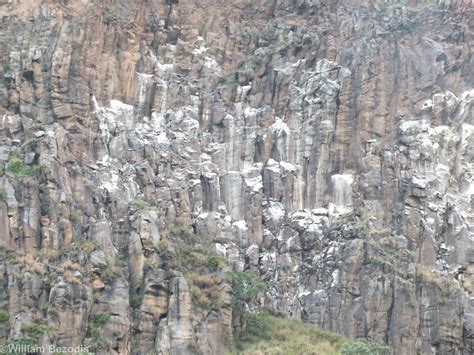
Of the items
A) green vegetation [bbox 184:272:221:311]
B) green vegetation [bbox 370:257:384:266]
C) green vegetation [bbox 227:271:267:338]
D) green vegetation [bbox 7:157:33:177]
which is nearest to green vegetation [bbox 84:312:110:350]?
green vegetation [bbox 184:272:221:311]

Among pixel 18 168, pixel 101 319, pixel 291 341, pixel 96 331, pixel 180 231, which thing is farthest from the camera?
pixel 180 231

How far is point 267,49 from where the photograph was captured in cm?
7200

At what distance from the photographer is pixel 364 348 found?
55.5 m

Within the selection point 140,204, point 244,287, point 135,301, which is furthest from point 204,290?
point 140,204

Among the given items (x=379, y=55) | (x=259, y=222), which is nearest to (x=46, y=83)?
(x=259, y=222)

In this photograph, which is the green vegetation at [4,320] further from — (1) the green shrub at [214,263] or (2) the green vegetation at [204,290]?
(1) the green shrub at [214,263]

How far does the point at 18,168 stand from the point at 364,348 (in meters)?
21.3

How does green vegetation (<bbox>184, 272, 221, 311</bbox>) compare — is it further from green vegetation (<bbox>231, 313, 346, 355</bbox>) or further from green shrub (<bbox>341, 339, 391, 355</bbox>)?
green shrub (<bbox>341, 339, 391, 355</bbox>)

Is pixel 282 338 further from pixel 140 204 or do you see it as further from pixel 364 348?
pixel 140 204

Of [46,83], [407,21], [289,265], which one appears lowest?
[289,265]

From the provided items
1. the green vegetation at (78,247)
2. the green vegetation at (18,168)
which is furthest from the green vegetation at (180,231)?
the green vegetation at (18,168)

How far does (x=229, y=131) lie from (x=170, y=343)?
16976 millimetres

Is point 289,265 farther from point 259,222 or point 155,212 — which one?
point 155,212

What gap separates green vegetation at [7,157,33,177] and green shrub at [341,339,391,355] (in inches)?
780
